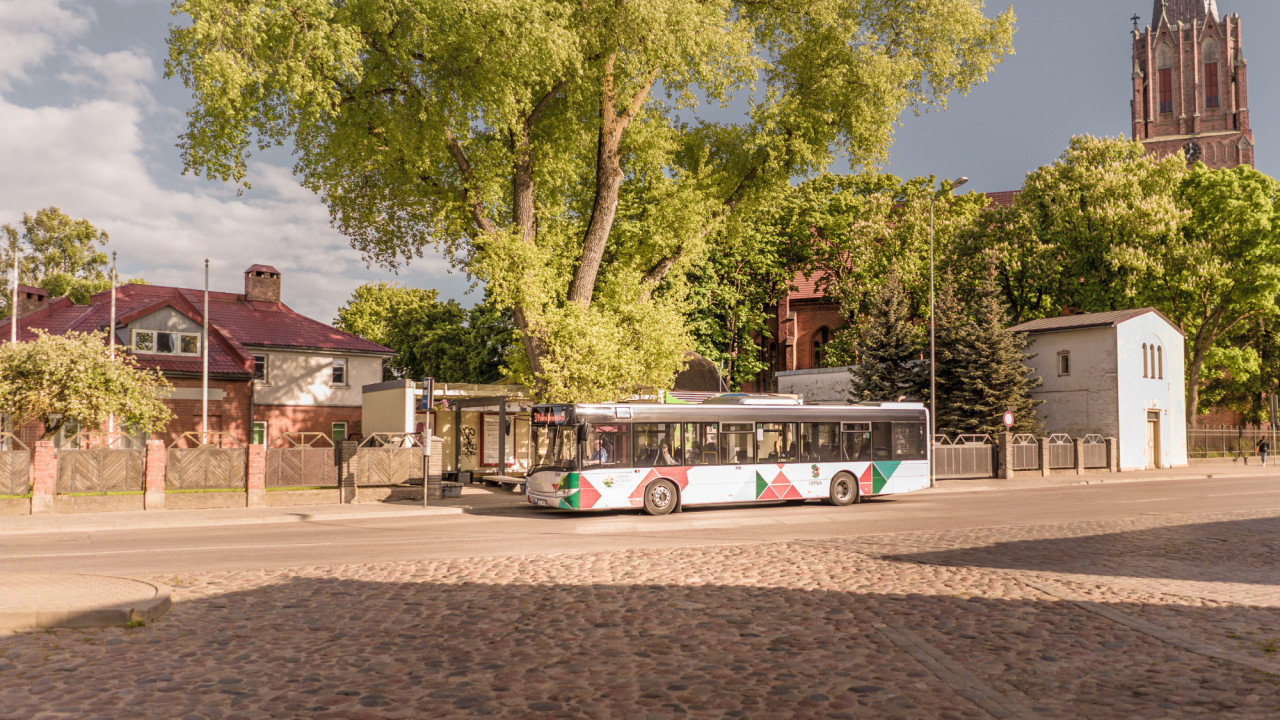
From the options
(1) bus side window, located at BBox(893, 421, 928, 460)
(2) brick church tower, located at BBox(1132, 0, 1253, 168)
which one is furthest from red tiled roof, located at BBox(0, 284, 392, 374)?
(2) brick church tower, located at BBox(1132, 0, 1253, 168)

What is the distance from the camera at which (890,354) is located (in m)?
41.7

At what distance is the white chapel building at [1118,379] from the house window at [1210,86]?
173 feet

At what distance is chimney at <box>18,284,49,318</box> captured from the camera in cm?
4372

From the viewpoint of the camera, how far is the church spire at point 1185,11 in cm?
8775

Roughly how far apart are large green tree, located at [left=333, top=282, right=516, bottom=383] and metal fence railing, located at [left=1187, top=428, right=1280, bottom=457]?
36313 millimetres

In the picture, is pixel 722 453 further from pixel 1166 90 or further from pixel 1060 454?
pixel 1166 90

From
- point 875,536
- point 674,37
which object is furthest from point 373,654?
point 674,37

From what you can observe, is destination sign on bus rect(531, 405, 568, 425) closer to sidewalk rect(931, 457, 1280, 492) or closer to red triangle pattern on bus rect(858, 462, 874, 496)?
red triangle pattern on bus rect(858, 462, 874, 496)

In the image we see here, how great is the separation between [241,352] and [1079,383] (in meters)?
37.7

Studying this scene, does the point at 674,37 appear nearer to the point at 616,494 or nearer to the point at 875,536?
the point at 616,494

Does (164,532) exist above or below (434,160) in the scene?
below

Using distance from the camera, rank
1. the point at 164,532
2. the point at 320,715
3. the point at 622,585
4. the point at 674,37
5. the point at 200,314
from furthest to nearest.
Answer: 1. the point at 200,314
2. the point at 674,37
3. the point at 164,532
4. the point at 622,585
5. the point at 320,715

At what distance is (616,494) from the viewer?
20.4 m

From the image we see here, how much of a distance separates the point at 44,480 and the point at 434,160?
38.9 feet
